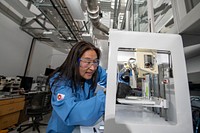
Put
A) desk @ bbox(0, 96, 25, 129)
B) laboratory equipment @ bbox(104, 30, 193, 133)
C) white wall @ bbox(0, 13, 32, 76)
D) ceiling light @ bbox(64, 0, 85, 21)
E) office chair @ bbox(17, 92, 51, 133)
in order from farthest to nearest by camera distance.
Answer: white wall @ bbox(0, 13, 32, 76) < office chair @ bbox(17, 92, 51, 133) < desk @ bbox(0, 96, 25, 129) < ceiling light @ bbox(64, 0, 85, 21) < laboratory equipment @ bbox(104, 30, 193, 133)

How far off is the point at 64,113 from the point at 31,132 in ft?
8.31

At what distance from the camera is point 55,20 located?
2.42m

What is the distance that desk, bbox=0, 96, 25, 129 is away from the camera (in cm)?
226

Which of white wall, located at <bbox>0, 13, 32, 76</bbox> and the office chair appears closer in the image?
the office chair

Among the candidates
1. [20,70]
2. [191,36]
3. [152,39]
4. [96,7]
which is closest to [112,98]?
[152,39]

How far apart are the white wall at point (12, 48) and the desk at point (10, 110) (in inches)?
38.5

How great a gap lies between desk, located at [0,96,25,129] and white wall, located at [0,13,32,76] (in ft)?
3.21

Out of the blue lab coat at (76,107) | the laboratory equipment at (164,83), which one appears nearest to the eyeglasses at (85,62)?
the blue lab coat at (76,107)

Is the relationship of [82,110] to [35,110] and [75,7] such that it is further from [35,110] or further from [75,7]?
[35,110]

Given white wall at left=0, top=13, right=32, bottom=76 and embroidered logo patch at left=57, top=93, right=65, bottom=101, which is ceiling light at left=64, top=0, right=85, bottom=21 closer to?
embroidered logo patch at left=57, top=93, right=65, bottom=101

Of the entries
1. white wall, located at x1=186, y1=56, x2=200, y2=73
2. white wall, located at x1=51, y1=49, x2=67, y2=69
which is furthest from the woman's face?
white wall, located at x1=51, y1=49, x2=67, y2=69

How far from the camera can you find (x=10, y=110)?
8.00 ft

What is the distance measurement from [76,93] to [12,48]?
3.38 metres

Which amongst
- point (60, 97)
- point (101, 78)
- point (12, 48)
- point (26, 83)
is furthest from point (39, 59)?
point (60, 97)
